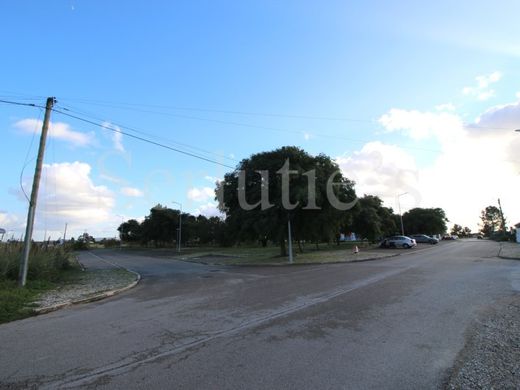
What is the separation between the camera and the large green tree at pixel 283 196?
87.9ft

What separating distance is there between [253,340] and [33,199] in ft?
40.0

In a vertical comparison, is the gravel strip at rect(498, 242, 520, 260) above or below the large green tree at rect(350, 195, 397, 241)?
below

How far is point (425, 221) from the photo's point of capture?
79.1m

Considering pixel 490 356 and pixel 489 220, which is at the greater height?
pixel 489 220

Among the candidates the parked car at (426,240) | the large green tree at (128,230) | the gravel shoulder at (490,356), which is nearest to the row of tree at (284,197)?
the gravel shoulder at (490,356)

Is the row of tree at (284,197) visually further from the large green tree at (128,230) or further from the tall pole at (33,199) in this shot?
the large green tree at (128,230)

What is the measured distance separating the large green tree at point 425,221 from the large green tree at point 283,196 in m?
55.8

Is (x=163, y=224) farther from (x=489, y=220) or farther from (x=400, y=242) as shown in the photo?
(x=489, y=220)

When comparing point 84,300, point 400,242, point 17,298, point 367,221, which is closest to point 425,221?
point 367,221

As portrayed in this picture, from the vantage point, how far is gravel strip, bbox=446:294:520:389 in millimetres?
4458

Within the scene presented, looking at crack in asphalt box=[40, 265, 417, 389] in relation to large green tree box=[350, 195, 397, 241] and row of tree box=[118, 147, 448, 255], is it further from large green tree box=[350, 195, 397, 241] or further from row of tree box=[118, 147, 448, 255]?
large green tree box=[350, 195, 397, 241]

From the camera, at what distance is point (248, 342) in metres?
6.13

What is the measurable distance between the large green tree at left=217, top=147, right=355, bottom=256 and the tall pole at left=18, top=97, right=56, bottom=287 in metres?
15.7

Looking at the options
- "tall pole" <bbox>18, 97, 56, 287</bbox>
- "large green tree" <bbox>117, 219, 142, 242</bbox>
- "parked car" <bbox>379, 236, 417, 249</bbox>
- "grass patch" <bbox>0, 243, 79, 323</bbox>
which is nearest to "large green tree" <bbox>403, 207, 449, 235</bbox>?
"parked car" <bbox>379, 236, 417, 249</bbox>
